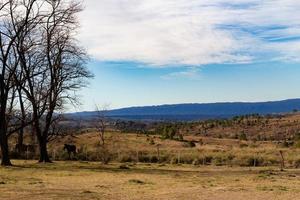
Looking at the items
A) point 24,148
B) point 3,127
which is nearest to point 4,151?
point 3,127

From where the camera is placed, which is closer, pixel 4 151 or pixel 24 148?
pixel 4 151

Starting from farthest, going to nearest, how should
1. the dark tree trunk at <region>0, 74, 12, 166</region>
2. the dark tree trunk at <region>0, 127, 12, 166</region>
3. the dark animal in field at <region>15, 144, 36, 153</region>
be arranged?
the dark animal in field at <region>15, 144, 36, 153</region>
the dark tree trunk at <region>0, 127, 12, 166</region>
the dark tree trunk at <region>0, 74, 12, 166</region>

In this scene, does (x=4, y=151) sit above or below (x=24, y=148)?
above

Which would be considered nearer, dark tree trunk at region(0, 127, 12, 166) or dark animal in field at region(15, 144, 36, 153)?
dark tree trunk at region(0, 127, 12, 166)

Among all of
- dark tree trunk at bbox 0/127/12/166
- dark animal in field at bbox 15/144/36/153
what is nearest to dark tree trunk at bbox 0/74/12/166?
dark tree trunk at bbox 0/127/12/166

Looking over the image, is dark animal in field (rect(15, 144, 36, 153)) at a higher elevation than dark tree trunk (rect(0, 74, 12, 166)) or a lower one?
lower

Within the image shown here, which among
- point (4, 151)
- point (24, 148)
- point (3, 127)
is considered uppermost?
point (3, 127)

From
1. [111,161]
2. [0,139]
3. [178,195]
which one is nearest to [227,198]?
[178,195]

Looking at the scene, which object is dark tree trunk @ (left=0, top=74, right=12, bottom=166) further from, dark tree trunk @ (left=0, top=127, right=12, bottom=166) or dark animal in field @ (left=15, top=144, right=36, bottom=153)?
dark animal in field @ (left=15, top=144, right=36, bottom=153)

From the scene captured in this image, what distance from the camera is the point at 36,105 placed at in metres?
42.9

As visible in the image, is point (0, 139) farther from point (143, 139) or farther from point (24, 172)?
point (143, 139)

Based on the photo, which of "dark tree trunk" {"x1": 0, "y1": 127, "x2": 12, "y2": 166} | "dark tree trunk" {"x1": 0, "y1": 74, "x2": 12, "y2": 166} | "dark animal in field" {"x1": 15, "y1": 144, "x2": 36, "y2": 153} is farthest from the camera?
"dark animal in field" {"x1": 15, "y1": 144, "x2": 36, "y2": 153}

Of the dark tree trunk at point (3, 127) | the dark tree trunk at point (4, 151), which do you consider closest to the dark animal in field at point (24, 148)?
the dark tree trunk at point (4, 151)

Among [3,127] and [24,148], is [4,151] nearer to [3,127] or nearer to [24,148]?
[3,127]
